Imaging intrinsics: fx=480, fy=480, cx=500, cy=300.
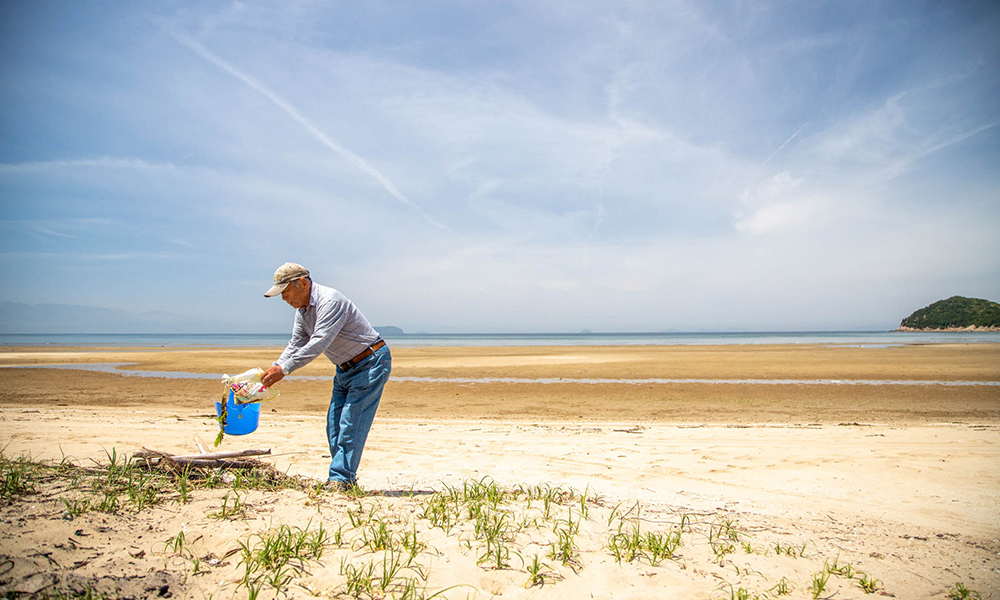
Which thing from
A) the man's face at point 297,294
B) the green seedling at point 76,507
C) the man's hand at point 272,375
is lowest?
the green seedling at point 76,507

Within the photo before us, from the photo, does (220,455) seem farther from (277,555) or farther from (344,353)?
(277,555)

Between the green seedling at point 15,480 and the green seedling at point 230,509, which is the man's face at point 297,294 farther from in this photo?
the green seedling at point 15,480

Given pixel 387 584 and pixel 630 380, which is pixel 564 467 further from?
pixel 630 380

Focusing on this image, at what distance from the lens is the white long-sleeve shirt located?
368cm

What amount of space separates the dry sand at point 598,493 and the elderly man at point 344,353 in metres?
0.47

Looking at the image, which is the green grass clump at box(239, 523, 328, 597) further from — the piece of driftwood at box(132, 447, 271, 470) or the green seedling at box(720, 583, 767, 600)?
the green seedling at box(720, 583, 767, 600)

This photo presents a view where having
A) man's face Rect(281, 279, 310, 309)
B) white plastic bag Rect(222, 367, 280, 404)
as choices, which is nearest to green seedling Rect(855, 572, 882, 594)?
white plastic bag Rect(222, 367, 280, 404)

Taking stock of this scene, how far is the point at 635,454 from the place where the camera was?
5969 millimetres

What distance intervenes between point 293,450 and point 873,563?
19.1ft

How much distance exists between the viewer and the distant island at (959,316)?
259 feet

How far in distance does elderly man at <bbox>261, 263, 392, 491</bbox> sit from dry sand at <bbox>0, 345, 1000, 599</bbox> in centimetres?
47

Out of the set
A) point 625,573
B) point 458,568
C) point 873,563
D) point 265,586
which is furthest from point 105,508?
point 873,563

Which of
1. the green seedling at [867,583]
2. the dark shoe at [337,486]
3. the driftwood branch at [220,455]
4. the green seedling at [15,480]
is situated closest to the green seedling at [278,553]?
the dark shoe at [337,486]

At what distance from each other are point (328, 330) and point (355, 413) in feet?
2.50
